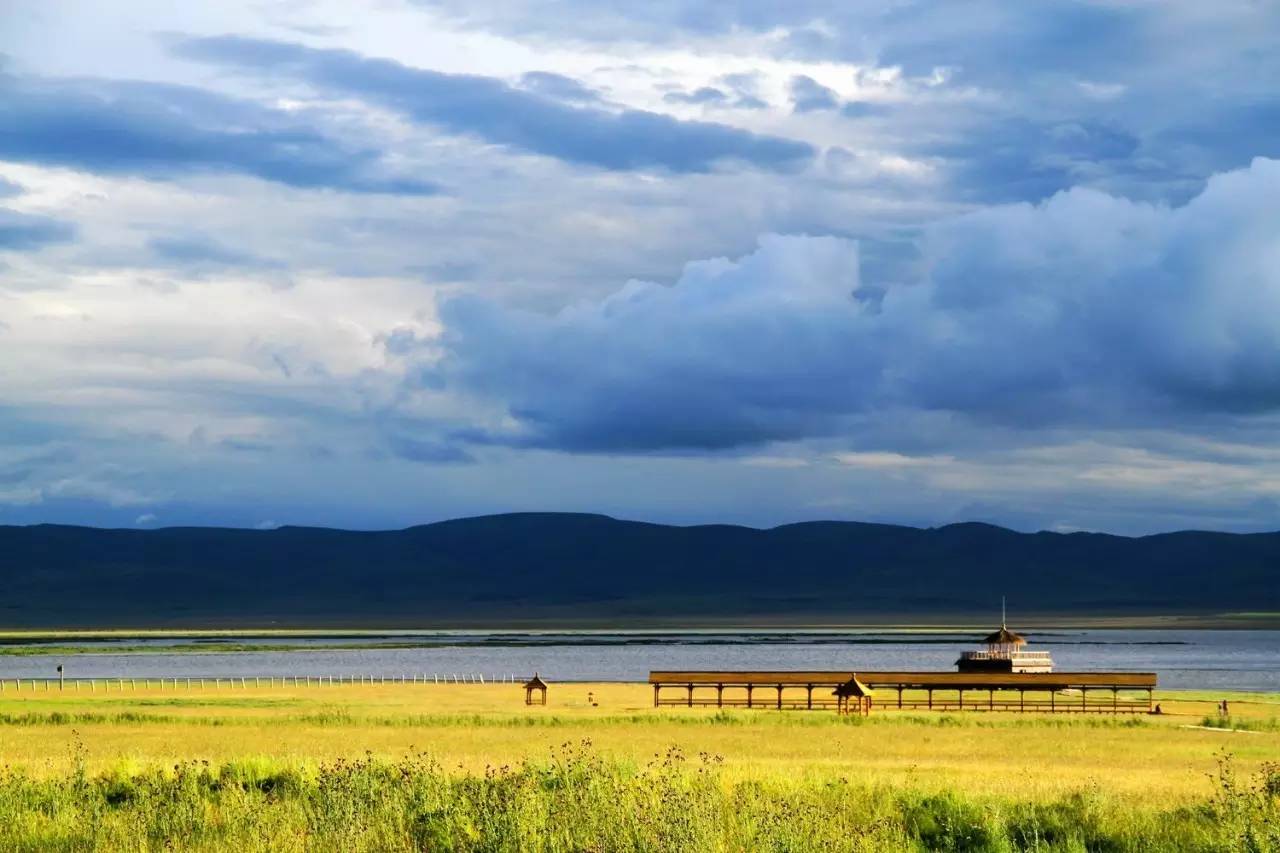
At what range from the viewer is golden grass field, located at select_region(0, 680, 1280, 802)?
138 ft

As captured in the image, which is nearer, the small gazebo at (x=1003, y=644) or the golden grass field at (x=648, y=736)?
the golden grass field at (x=648, y=736)

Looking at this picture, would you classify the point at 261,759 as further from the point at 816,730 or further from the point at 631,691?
the point at 631,691

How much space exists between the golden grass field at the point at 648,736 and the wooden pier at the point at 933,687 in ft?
9.22

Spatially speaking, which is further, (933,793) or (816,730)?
(816,730)

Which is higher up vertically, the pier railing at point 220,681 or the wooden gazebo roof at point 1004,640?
the wooden gazebo roof at point 1004,640

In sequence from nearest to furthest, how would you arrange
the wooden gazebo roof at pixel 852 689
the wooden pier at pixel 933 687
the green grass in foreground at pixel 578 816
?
the green grass in foreground at pixel 578 816 < the wooden gazebo roof at pixel 852 689 < the wooden pier at pixel 933 687

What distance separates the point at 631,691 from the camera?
4114 inches

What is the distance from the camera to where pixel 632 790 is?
2630cm

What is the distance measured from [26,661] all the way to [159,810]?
14930 centimetres

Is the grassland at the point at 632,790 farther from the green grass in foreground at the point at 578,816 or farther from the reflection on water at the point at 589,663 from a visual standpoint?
the reflection on water at the point at 589,663

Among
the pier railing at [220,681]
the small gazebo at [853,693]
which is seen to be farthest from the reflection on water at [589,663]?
the small gazebo at [853,693]

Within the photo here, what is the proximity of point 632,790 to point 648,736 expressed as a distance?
119 feet

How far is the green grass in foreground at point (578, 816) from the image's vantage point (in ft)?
71.7

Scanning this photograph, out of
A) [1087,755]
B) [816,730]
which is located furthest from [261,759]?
[816,730]
